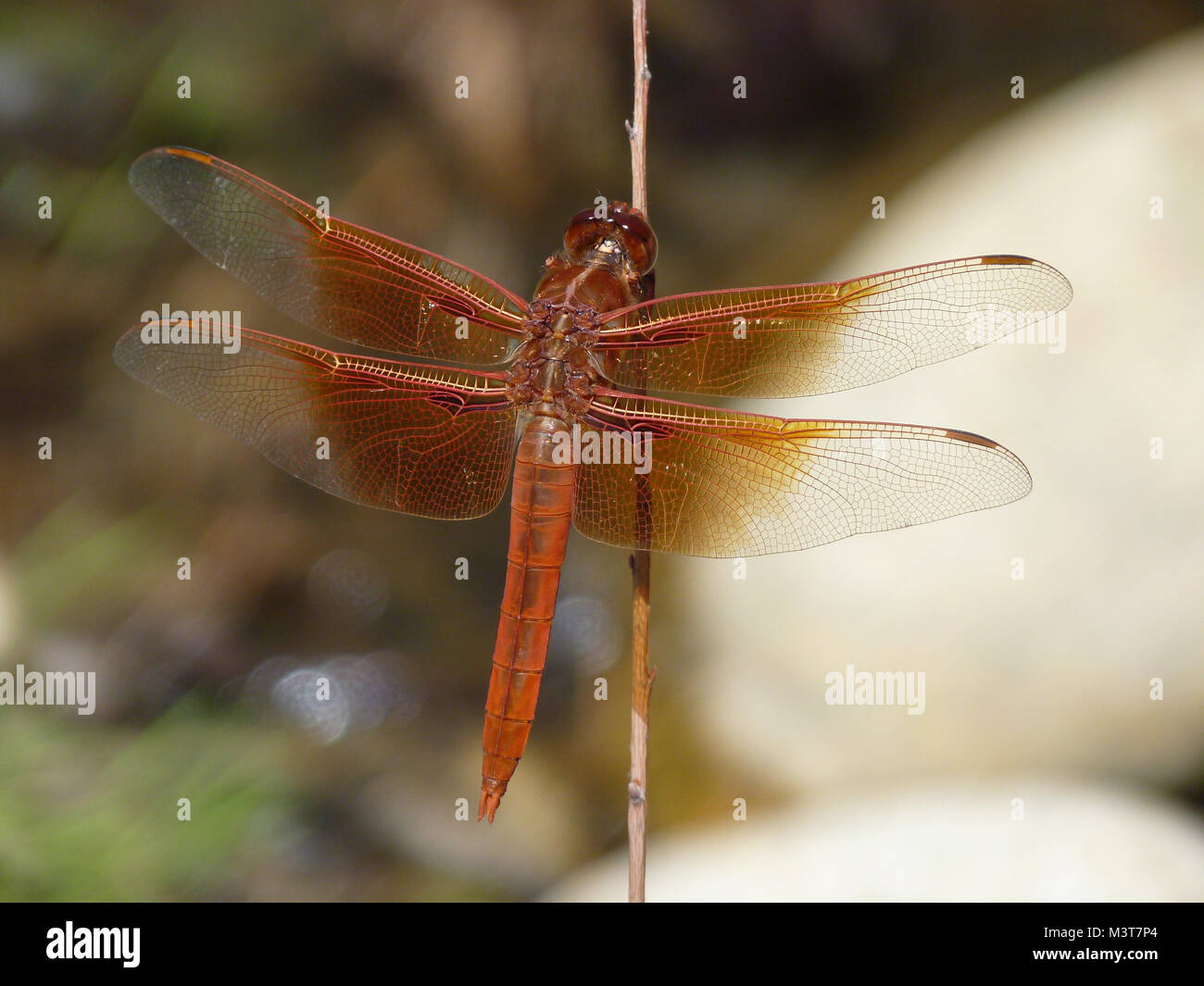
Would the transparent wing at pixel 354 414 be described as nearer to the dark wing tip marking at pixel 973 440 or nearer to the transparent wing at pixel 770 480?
the transparent wing at pixel 770 480

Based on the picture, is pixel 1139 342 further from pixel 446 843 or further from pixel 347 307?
pixel 446 843

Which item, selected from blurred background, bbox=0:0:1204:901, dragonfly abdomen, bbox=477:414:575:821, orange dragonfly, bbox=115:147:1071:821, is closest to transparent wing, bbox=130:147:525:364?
orange dragonfly, bbox=115:147:1071:821

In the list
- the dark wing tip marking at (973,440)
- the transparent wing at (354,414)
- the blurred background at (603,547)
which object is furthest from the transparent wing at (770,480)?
the blurred background at (603,547)

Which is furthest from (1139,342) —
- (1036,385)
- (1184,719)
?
(1184,719)

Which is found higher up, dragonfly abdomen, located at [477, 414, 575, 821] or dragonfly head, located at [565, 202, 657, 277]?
dragonfly head, located at [565, 202, 657, 277]

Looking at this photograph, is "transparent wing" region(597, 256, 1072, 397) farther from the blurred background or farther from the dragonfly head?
the blurred background

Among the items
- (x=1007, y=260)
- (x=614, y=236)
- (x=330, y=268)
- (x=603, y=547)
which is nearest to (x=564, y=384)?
(x=614, y=236)
